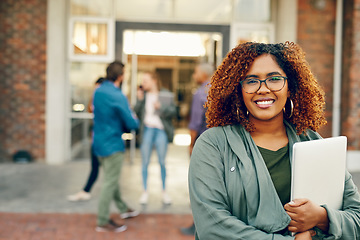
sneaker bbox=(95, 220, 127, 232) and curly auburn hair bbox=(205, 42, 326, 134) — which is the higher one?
curly auburn hair bbox=(205, 42, 326, 134)

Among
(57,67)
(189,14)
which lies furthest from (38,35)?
(189,14)

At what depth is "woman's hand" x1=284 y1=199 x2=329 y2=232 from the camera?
5.58ft

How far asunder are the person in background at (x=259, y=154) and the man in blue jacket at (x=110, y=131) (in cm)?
293

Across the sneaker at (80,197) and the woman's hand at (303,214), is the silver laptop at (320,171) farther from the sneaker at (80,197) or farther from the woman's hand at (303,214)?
the sneaker at (80,197)

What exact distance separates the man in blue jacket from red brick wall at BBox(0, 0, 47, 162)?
4.20 meters

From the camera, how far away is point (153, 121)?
6.02 metres

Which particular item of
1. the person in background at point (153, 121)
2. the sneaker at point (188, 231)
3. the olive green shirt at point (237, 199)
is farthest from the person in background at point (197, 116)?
the olive green shirt at point (237, 199)

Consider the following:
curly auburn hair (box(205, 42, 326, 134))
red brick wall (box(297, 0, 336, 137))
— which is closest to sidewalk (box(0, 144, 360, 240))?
red brick wall (box(297, 0, 336, 137))

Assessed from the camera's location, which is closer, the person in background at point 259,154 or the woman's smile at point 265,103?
the person in background at point 259,154

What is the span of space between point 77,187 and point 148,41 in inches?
145

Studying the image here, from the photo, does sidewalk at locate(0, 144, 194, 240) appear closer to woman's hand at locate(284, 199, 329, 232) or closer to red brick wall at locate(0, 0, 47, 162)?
red brick wall at locate(0, 0, 47, 162)

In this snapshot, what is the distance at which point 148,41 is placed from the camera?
30.4 feet

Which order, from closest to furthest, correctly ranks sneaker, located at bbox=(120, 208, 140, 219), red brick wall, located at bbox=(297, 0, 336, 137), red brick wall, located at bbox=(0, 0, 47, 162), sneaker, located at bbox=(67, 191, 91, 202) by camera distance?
1. sneaker, located at bbox=(120, 208, 140, 219)
2. sneaker, located at bbox=(67, 191, 91, 202)
3. red brick wall, located at bbox=(0, 0, 47, 162)
4. red brick wall, located at bbox=(297, 0, 336, 137)

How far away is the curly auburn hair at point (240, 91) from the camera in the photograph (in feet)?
6.28
